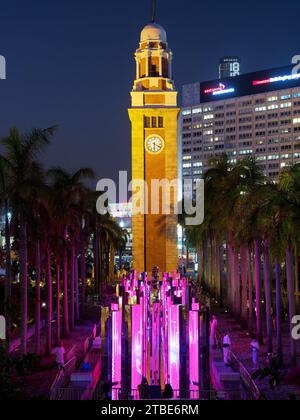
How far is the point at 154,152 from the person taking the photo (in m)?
48.6

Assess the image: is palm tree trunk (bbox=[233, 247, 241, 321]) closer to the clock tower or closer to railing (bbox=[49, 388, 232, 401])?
the clock tower

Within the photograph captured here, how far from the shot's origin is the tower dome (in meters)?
48.9

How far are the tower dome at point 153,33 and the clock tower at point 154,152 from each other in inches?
3.0

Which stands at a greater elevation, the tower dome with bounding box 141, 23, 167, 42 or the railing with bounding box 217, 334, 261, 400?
the tower dome with bounding box 141, 23, 167, 42

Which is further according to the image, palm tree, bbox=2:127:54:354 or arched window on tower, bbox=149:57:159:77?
arched window on tower, bbox=149:57:159:77

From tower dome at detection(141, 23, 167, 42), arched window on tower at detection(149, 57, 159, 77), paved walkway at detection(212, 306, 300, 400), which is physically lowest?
paved walkway at detection(212, 306, 300, 400)

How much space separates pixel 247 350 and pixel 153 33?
104ft

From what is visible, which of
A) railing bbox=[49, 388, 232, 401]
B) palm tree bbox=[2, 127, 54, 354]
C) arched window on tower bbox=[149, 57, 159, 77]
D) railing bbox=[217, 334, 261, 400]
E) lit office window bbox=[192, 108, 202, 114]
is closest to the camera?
railing bbox=[49, 388, 232, 401]

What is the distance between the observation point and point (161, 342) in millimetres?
18578

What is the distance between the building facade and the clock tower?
69866 millimetres

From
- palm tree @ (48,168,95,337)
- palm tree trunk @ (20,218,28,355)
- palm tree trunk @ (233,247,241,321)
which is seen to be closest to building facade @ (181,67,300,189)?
palm tree trunk @ (233,247,241,321)

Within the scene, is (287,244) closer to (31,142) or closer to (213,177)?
(31,142)

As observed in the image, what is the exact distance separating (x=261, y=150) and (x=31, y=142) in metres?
109
